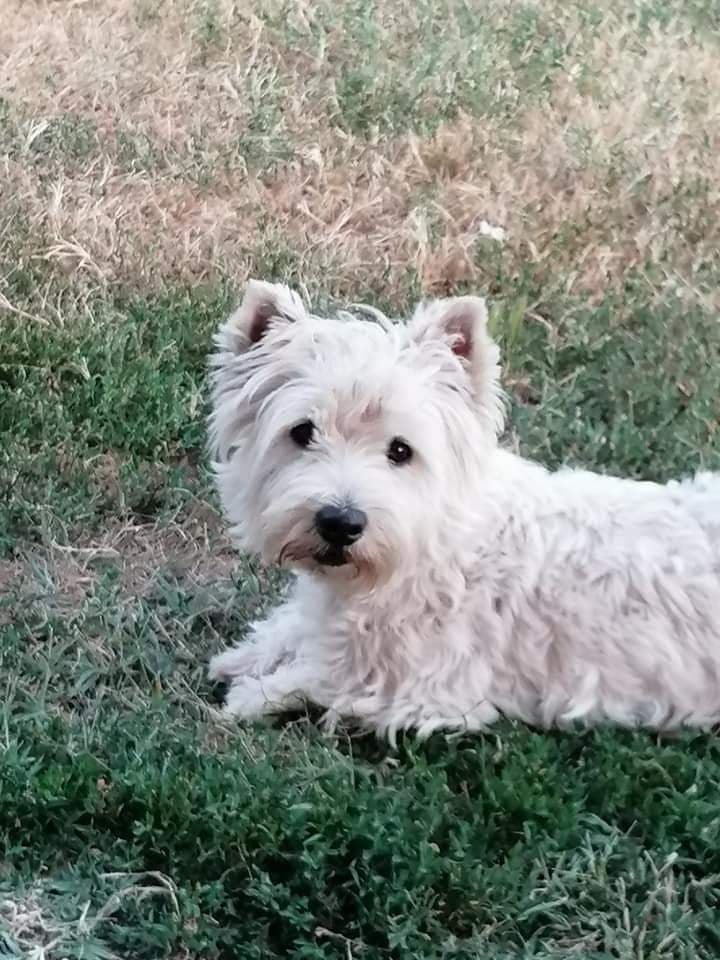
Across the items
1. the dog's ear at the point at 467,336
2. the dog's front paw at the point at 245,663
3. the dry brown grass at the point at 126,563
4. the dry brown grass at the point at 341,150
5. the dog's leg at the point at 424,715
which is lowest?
the dry brown grass at the point at 126,563

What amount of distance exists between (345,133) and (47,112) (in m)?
1.58

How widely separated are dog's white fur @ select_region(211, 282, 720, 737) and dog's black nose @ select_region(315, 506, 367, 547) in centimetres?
6

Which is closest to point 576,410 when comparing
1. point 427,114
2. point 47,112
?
point 427,114

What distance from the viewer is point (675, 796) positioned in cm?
337

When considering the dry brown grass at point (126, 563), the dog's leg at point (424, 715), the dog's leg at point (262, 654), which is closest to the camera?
the dog's leg at point (424, 715)

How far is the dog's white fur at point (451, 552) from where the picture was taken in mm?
3410

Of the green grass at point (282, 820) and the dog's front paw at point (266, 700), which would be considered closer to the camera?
the green grass at point (282, 820)

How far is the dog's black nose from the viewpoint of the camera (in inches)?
129

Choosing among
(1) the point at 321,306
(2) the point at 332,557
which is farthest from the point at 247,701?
(1) the point at 321,306

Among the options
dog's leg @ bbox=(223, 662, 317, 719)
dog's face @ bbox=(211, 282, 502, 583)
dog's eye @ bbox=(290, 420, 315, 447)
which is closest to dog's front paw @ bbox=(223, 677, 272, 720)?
dog's leg @ bbox=(223, 662, 317, 719)

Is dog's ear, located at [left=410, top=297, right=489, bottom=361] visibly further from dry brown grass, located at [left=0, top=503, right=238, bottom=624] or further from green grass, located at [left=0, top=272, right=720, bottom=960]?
dry brown grass, located at [left=0, top=503, right=238, bottom=624]

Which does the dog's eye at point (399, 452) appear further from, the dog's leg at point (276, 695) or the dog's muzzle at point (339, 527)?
the dog's leg at point (276, 695)

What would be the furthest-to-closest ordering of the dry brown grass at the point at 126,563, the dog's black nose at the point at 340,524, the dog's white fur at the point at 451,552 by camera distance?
the dry brown grass at the point at 126,563
the dog's white fur at the point at 451,552
the dog's black nose at the point at 340,524

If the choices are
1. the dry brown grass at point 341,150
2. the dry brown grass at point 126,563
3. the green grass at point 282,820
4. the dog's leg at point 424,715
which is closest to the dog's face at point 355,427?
the dog's leg at point 424,715
